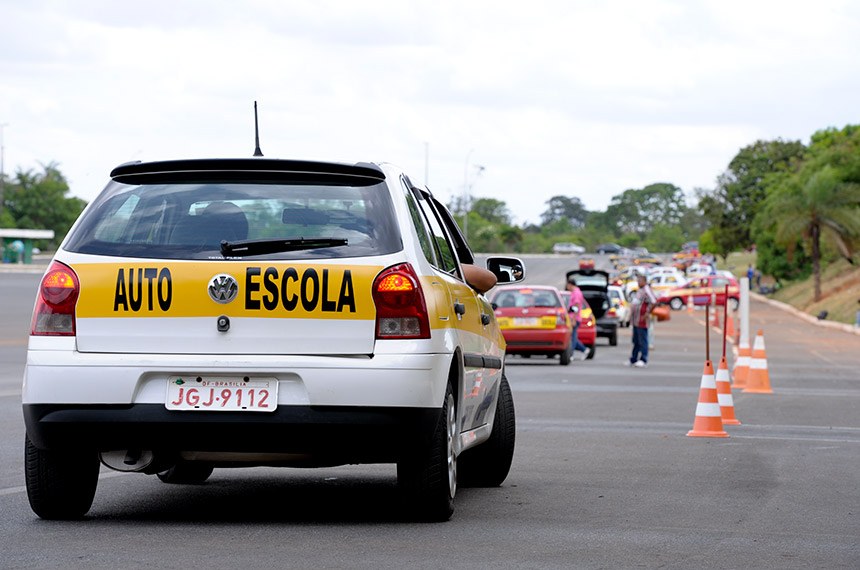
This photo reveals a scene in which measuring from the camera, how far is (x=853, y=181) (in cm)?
7962

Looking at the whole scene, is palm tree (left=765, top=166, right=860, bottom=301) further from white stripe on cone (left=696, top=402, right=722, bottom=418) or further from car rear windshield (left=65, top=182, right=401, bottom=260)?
car rear windshield (left=65, top=182, right=401, bottom=260)

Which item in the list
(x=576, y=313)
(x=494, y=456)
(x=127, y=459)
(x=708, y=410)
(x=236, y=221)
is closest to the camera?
(x=236, y=221)

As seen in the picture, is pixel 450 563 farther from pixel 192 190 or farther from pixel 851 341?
pixel 851 341

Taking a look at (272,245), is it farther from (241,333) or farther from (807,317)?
(807,317)

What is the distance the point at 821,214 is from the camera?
7625 centimetres

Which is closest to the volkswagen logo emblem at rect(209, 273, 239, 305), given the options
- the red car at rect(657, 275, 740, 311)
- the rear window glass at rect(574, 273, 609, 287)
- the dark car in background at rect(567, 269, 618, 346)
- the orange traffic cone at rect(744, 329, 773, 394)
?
the orange traffic cone at rect(744, 329, 773, 394)

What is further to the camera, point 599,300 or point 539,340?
point 599,300

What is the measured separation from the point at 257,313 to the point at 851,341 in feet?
131

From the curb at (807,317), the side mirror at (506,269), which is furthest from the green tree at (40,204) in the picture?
the side mirror at (506,269)

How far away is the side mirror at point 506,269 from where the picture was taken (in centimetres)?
1025

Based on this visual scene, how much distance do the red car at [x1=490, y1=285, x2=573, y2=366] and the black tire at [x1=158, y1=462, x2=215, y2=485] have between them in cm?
1897

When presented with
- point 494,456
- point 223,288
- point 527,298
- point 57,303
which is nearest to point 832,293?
point 527,298

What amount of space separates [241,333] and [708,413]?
7.81 meters

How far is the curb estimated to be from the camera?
173 ft
